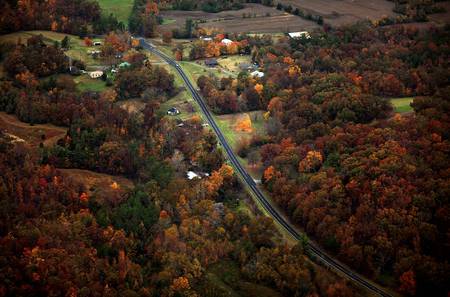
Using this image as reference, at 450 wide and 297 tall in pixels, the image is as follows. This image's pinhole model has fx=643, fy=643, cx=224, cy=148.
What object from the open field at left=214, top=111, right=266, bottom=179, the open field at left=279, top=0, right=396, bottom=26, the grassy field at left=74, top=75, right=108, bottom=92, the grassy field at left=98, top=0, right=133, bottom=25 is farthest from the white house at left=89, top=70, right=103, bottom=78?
the open field at left=279, top=0, right=396, bottom=26

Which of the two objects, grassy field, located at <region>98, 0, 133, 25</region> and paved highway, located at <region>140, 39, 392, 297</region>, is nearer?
paved highway, located at <region>140, 39, 392, 297</region>

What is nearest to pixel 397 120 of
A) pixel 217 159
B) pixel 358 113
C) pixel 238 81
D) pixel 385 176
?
pixel 358 113

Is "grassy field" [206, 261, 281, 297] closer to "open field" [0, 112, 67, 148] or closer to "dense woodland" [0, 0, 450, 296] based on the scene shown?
"dense woodland" [0, 0, 450, 296]

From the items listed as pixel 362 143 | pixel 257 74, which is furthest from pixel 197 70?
pixel 362 143

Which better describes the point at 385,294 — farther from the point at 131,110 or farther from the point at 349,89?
the point at 131,110

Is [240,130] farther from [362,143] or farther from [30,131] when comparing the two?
[30,131]

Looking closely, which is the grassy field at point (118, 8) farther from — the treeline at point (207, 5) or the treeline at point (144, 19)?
the treeline at point (207, 5)
